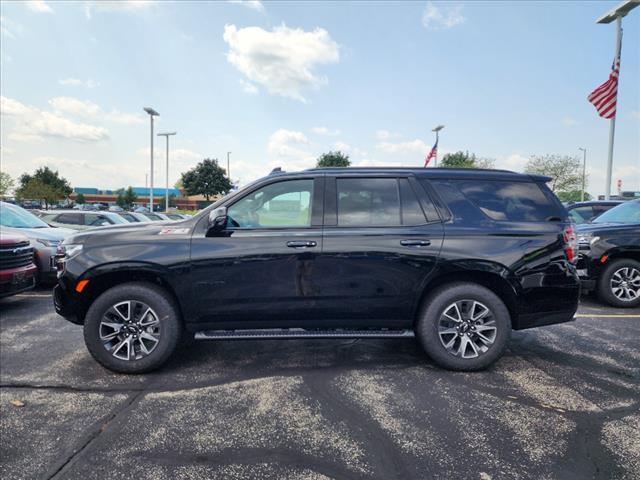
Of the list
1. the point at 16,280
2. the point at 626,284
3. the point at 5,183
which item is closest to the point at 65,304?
the point at 16,280

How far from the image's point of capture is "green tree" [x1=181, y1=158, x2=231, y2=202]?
162 ft

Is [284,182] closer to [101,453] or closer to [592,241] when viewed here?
[101,453]

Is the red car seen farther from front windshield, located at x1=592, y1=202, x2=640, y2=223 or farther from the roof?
front windshield, located at x1=592, y1=202, x2=640, y2=223

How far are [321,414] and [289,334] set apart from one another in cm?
87

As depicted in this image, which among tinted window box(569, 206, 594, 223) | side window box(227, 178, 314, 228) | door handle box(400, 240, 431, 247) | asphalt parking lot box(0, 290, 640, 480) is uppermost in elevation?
tinted window box(569, 206, 594, 223)

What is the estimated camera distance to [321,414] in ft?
9.71

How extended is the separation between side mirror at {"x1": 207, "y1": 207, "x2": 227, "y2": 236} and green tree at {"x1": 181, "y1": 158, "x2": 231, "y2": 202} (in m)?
47.0

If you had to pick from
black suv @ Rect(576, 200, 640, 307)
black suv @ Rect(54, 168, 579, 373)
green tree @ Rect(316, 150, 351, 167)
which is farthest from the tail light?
green tree @ Rect(316, 150, 351, 167)

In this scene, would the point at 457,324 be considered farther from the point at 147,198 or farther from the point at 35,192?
the point at 147,198

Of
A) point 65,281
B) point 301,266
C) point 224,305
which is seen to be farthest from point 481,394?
point 65,281

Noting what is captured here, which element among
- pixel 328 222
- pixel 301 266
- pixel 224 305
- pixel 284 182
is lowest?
pixel 224 305

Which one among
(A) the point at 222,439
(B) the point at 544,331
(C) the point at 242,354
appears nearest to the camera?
(A) the point at 222,439

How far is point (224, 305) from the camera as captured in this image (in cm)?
366

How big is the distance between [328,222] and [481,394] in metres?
1.97
